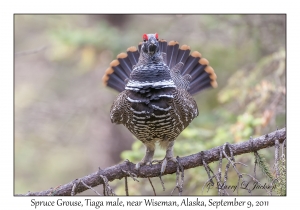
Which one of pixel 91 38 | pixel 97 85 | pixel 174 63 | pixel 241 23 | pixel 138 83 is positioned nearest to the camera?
pixel 138 83

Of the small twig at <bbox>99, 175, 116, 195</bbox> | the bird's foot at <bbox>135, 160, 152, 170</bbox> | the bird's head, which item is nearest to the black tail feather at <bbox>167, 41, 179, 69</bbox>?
the bird's head

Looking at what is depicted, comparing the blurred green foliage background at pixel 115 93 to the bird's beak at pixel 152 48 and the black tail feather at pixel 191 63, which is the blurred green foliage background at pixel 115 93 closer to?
the black tail feather at pixel 191 63

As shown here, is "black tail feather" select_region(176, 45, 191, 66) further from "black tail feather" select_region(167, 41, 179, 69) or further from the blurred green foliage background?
the blurred green foliage background

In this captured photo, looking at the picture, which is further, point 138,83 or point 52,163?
point 52,163

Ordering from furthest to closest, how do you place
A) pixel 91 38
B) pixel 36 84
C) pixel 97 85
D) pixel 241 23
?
pixel 36 84, pixel 97 85, pixel 91 38, pixel 241 23

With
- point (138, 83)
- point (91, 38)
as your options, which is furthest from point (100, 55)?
point (138, 83)
